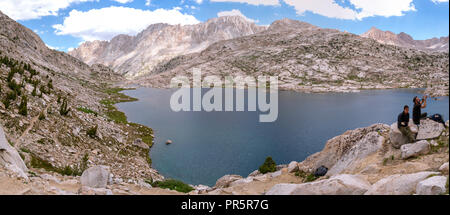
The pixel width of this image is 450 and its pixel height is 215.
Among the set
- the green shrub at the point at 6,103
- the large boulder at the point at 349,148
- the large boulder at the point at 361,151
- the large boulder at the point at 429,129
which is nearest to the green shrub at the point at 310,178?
the large boulder at the point at 349,148

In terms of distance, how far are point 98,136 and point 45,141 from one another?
11.0 metres

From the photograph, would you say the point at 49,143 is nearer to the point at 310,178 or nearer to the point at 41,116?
the point at 41,116

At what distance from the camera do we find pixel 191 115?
78.8 meters

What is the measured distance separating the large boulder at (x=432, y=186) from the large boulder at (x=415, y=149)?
5514 millimetres

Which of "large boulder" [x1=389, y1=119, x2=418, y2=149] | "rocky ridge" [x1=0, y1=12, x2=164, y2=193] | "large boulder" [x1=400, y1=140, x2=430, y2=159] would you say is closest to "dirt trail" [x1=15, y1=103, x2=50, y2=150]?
"rocky ridge" [x1=0, y1=12, x2=164, y2=193]

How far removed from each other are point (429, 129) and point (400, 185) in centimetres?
715

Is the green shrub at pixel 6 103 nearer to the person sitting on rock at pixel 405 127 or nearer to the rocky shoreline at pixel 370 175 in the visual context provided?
the rocky shoreline at pixel 370 175

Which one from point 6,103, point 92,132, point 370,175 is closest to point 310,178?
point 370,175

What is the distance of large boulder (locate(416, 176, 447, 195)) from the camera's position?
28.3 feet

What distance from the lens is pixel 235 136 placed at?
54.6 m

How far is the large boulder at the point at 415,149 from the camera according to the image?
13922 millimetres

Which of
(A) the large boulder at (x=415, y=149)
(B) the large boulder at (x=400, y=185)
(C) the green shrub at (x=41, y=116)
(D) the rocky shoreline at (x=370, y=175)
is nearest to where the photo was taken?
(B) the large boulder at (x=400, y=185)

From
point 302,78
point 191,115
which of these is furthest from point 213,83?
point 191,115
